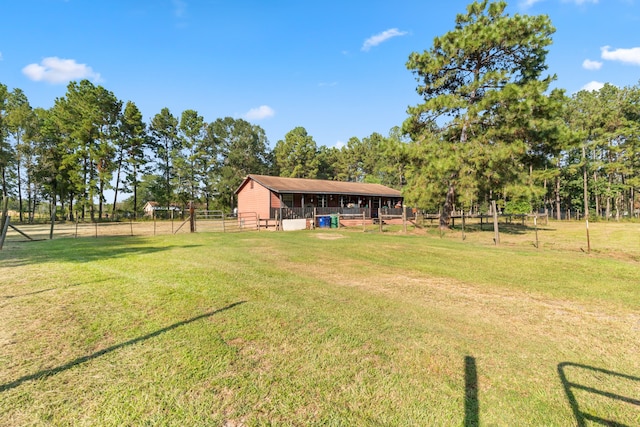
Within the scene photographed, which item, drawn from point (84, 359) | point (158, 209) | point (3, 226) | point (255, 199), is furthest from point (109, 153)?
point (84, 359)

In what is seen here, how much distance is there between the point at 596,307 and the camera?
4816mm

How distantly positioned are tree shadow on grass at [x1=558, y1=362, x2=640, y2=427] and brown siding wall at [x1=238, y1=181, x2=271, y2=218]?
23380 mm

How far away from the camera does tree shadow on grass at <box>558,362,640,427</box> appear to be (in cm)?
227

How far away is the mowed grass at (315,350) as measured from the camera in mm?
2338

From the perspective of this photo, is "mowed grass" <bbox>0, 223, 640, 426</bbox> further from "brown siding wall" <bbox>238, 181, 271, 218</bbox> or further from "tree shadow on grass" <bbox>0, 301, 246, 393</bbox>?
"brown siding wall" <bbox>238, 181, 271, 218</bbox>

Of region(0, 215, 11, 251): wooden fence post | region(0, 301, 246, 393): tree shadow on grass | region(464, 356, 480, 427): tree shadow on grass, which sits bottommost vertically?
region(464, 356, 480, 427): tree shadow on grass

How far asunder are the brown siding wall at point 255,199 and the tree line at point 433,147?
10.7 meters

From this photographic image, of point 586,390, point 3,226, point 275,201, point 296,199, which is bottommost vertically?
point 586,390

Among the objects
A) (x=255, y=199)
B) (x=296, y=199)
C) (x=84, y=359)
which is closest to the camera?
(x=84, y=359)

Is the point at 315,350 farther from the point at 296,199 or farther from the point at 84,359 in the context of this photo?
the point at 296,199

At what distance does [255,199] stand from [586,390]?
2589cm

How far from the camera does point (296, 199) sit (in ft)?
90.4

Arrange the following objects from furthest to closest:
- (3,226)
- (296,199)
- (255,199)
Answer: (296,199) < (255,199) < (3,226)

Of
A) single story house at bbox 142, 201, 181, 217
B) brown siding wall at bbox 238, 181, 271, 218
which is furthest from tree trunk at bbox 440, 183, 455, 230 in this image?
single story house at bbox 142, 201, 181, 217
